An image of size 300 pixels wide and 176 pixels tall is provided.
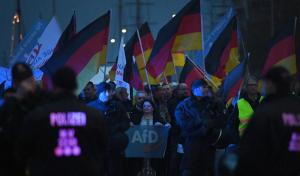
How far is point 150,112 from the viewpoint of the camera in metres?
15.0

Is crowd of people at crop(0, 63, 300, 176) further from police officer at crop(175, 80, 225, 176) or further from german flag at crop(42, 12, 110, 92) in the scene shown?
police officer at crop(175, 80, 225, 176)

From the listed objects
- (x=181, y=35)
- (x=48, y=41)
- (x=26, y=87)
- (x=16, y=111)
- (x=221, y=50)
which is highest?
(x=181, y=35)

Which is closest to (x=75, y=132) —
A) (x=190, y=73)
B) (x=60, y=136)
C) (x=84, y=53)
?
(x=60, y=136)

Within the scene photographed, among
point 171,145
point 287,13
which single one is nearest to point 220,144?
point 171,145

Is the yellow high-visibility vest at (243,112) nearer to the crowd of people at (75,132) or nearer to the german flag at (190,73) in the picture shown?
the german flag at (190,73)

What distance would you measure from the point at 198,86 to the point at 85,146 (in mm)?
4622

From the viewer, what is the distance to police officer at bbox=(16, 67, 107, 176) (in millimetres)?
8070

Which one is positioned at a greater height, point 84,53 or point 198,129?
point 84,53

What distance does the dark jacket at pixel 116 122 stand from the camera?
13.4 metres

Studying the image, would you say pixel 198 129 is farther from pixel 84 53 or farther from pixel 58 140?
pixel 58 140

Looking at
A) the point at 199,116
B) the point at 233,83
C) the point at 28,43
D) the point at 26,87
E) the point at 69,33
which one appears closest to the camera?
the point at 26,87

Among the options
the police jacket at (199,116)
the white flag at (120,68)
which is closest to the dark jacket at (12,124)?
the police jacket at (199,116)

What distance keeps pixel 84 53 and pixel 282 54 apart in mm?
3640

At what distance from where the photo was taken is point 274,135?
8.15 meters
